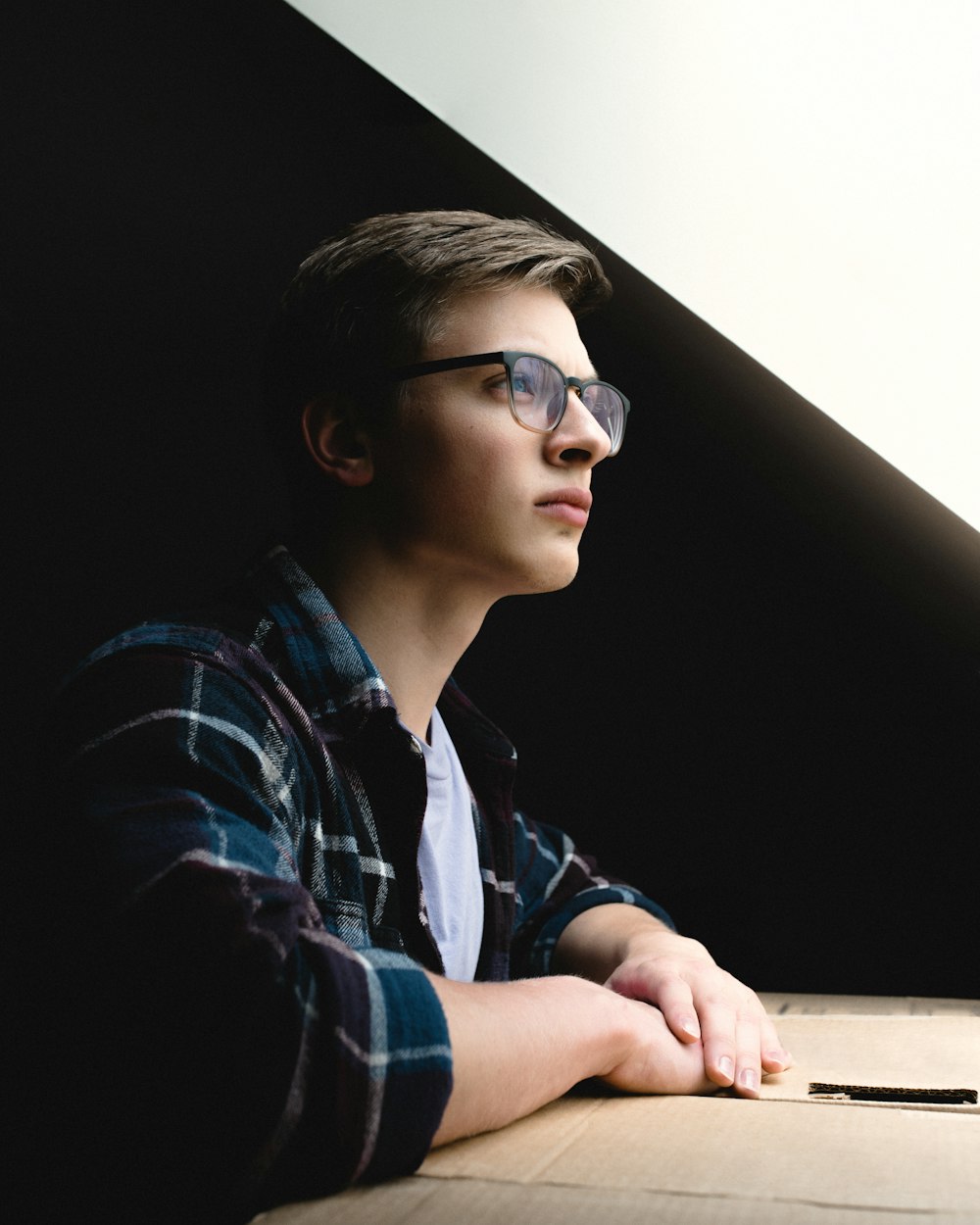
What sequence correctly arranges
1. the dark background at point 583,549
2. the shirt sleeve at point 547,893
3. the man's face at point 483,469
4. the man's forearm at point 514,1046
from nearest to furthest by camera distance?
the man's forearm at point 514,1046, the man's face at point 483,469, the shirt sleeve at point 547,893, the dark background at point 583,549

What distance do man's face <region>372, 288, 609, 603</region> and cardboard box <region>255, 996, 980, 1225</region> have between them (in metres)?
0.54

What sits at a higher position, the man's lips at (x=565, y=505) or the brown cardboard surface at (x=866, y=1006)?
the man's lips at (x=565, y=505)

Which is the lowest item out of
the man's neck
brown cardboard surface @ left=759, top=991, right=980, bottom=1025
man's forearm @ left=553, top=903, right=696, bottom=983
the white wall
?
brown cardboard surface @ left=759, top=991, right=980, bottom=1025

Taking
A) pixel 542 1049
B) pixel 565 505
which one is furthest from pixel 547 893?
pixel 542 1049

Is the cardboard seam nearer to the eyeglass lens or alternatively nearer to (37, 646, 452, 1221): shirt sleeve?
(37, 646, 452, 1221): shirt sleeve

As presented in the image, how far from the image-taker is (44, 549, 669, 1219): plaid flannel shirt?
0.70 meters

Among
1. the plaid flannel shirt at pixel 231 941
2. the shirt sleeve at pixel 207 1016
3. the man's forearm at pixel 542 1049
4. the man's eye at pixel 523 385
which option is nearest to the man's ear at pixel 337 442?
the man's eye at pixel 523 385

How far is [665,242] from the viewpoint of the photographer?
4.29 ft

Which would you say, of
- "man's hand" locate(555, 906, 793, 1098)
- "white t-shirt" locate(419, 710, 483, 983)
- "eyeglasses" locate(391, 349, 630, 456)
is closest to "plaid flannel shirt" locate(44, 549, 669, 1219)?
"white t-shirt" locate(419, 710, 483, 983)

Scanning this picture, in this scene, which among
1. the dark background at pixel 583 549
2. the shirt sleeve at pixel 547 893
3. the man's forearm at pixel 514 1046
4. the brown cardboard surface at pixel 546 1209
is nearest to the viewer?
the brown cardboard surface at pixel 546 1209

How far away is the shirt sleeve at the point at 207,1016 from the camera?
2.29 ft

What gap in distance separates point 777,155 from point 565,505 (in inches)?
17.9

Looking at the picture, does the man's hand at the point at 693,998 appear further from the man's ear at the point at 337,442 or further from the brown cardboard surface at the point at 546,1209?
the man's ear at the point at 337,442

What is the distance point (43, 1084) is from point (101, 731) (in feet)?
0.86
